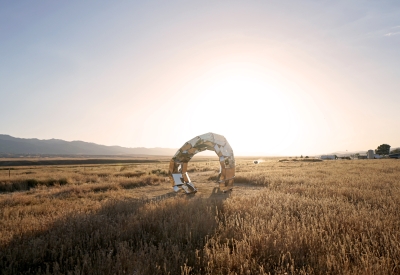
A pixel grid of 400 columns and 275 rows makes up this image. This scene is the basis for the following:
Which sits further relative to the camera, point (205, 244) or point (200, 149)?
point (200, 149)

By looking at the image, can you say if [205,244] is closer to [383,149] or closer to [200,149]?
[200,149]

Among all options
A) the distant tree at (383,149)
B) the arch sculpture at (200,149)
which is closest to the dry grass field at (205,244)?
the arch sculpture at (200,149)

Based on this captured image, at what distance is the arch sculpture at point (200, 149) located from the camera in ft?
50.7

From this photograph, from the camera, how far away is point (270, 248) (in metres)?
4.71

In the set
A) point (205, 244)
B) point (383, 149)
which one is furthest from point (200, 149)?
point (383, 149)

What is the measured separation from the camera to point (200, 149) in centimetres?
1758

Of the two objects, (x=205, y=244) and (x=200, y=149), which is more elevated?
(x=200, y=149)

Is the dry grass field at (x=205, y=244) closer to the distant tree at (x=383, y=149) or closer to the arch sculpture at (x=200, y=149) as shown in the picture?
the arch sculpture at (x=200, y=149)

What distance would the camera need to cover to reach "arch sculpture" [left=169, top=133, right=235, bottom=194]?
15453 mm

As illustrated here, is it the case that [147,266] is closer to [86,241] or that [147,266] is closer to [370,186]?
[86,241]

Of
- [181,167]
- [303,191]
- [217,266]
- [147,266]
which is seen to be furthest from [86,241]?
[181,167]

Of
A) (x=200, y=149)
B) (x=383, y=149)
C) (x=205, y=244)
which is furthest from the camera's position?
(x=383, y=149)

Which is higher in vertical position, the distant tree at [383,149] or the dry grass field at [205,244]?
the distant tree at [383,149]

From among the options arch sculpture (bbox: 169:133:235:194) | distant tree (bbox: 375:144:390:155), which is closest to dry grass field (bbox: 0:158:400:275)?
arch sculpture (bbox: 169:133:235:194)
